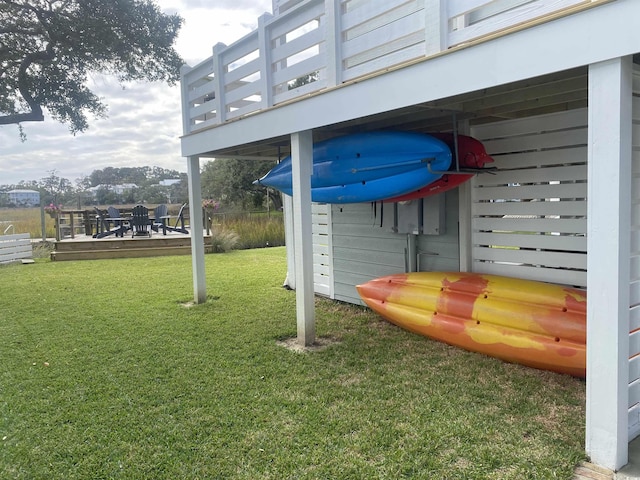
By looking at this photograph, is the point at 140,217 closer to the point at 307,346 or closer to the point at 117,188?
the point at 307,346

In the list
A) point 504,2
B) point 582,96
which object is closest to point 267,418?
point 582,96

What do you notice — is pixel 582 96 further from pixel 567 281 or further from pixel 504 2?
pixel 567 281

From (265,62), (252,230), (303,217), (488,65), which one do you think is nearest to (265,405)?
(303,217)

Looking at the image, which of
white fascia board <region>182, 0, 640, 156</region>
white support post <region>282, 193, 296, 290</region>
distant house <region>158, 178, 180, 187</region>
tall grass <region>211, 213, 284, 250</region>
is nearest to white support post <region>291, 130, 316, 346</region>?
white fascia board <region>182, 0, 640, 156</region>

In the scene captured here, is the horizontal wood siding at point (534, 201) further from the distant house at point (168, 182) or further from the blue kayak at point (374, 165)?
the distant house at point (168, 182)

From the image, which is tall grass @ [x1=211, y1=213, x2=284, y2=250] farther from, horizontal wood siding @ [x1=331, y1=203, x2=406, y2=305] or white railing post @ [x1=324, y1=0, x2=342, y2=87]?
white railing post @ [x1=324, y1=0, x2=342, y2=87]

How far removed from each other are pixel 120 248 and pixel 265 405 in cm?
1043

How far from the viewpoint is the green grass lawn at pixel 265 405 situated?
107 inches

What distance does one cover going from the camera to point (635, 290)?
2783 millimetres

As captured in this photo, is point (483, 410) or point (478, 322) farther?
point (478, 322)

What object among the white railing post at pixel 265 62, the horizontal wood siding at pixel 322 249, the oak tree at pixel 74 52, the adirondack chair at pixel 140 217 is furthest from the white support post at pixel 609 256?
the adirondack chair at pixel 140 217

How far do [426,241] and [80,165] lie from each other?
82.1ft

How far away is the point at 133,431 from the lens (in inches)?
125

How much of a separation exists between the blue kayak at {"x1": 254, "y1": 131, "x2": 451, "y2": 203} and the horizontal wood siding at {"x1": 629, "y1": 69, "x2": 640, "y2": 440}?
1.61 metres
